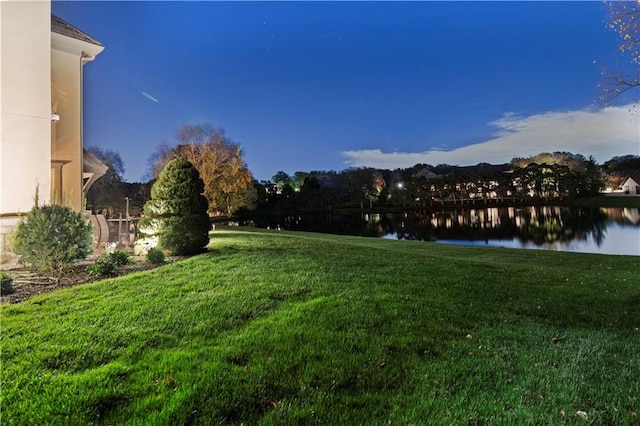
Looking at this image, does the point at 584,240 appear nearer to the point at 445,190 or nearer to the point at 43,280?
the point at 43,280

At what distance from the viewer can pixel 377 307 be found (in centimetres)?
446

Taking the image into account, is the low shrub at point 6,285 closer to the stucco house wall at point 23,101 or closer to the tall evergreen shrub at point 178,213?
the stucco house wall at point 23,101

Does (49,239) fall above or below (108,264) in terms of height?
above

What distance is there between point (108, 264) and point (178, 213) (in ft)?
6.79

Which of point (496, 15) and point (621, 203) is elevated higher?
point (496, 15)

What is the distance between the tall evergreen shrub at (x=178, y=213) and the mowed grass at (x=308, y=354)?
170cm

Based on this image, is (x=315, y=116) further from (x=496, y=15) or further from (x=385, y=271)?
(x=385, y=271)

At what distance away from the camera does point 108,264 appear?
571 cm

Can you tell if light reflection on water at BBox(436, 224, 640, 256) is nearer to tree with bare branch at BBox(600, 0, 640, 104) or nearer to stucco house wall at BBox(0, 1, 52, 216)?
tree with bare branch at BBox(600, 0, 640, 104)

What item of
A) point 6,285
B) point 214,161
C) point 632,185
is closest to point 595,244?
point 214,161

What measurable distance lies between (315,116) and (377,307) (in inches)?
2459

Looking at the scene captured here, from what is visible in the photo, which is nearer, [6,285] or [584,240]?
[6,285]

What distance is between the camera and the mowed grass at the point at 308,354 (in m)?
2.34

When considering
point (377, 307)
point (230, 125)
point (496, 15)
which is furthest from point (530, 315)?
point (230, 125)
